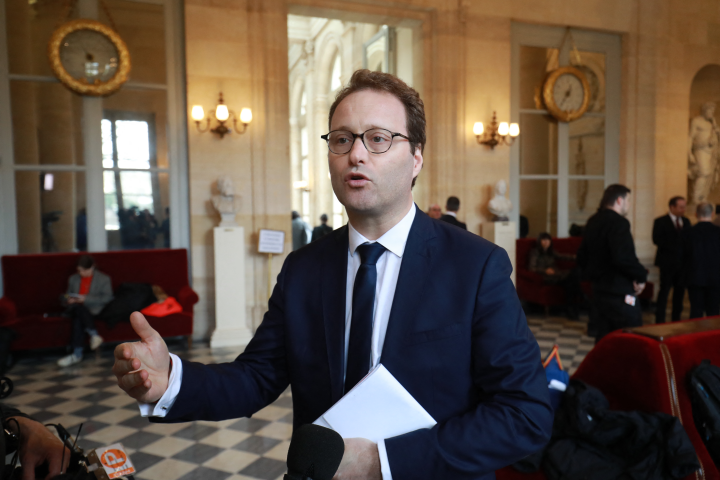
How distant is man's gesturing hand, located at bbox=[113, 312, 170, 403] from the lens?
3.81ft

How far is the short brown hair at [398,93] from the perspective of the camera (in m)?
1.36

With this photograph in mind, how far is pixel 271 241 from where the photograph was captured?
24.3 feet

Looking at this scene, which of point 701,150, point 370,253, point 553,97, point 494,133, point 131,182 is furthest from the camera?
point 701,150

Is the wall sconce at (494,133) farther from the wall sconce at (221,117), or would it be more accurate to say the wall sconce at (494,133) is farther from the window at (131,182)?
the window at (131,182)

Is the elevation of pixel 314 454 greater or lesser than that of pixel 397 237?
lesser

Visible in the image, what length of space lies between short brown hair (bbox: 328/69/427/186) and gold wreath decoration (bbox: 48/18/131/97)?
691 centimetres

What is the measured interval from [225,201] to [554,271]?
538 cm

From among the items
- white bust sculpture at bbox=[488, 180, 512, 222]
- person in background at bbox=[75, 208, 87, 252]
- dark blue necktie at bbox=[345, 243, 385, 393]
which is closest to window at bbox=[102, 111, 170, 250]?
person in background at bbox=[75, 208, 87, 252]

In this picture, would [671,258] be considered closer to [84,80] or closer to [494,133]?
[494,133]

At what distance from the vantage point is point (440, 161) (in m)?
8.67

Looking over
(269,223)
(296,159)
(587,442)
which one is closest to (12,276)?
(269,223)

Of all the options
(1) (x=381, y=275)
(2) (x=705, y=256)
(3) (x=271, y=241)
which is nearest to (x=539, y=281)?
(2) (x=705, y=256)

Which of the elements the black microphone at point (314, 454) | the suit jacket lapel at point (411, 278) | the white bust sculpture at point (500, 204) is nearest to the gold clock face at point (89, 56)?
the white bust sculpture at point (500, 204)

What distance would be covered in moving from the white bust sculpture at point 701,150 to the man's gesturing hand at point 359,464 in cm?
1174
